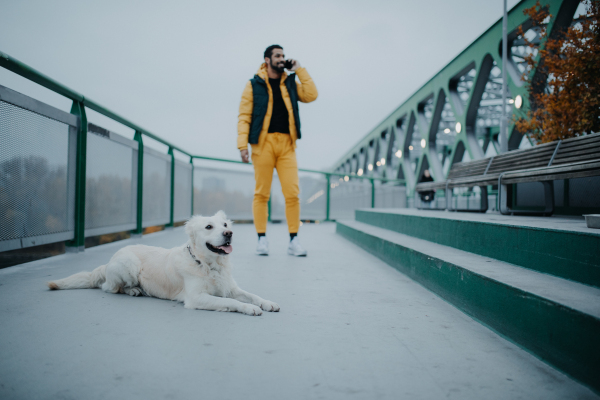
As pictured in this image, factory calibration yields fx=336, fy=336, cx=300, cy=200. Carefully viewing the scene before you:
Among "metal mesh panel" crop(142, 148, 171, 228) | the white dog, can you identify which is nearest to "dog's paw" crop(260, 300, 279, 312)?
the white dog

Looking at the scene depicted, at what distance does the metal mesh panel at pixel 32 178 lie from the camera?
2559 millimetres

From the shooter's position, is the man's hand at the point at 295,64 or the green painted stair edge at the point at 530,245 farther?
the man's hand at the point at 295,64

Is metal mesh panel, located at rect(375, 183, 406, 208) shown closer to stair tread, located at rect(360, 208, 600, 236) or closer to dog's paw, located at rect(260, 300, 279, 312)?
stair tread, located at rect(360, 208, 600, 236)

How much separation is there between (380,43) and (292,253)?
2275 cm

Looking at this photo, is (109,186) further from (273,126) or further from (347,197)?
(347,197)

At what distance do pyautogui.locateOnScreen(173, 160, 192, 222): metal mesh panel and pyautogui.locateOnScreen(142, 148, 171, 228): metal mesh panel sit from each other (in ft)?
1.19

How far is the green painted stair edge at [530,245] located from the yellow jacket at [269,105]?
2031mm

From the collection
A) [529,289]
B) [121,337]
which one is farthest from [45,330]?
[529,289]

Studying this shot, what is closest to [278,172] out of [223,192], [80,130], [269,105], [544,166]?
[269,105]

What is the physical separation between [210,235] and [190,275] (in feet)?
0.93

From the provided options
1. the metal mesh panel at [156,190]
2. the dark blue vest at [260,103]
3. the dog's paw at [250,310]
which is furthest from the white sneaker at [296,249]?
the metal mesh panel at [156,190]

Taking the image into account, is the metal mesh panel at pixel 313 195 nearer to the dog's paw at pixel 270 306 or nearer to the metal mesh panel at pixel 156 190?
the metal mesh panel at pixel 156 190

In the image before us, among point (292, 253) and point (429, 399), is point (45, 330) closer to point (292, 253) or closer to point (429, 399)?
point (429, 399)

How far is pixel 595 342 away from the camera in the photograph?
1.05 metres
